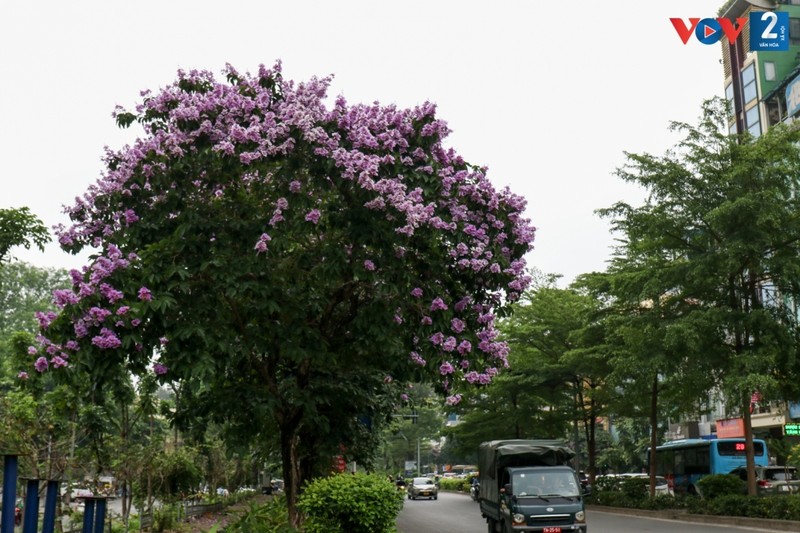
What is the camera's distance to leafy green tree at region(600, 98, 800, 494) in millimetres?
23125

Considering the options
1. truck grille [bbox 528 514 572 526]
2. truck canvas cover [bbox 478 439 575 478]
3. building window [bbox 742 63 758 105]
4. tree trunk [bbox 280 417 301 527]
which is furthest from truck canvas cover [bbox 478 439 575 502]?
building window [bbox 742 63 758 105]

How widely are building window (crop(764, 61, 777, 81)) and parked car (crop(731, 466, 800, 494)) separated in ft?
100

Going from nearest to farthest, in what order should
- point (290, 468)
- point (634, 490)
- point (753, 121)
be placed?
point (290, 468)
point (634, 490)
point (753, 121)

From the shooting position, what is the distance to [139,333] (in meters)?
10.6

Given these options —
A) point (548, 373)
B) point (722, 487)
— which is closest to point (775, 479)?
point (722, 487)

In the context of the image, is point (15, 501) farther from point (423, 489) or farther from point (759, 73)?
point (759, 73)

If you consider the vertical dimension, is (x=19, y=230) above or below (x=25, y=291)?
below

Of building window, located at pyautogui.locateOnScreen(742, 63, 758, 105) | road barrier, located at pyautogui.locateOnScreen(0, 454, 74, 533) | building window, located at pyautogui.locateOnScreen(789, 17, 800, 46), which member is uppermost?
building window, located at pyautogui.locateOnScreen(789, 17, 800, 46)

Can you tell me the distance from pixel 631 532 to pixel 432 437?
99.0 m

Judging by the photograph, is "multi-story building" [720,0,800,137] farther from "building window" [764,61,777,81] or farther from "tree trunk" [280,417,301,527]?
"tree trunk" [280,417,301,527]

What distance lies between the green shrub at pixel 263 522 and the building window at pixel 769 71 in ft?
165

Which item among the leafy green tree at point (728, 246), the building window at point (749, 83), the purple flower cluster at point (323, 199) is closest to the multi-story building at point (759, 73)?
the building window at point (749, 83)

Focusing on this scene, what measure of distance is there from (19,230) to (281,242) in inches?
305

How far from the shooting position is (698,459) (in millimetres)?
38875
